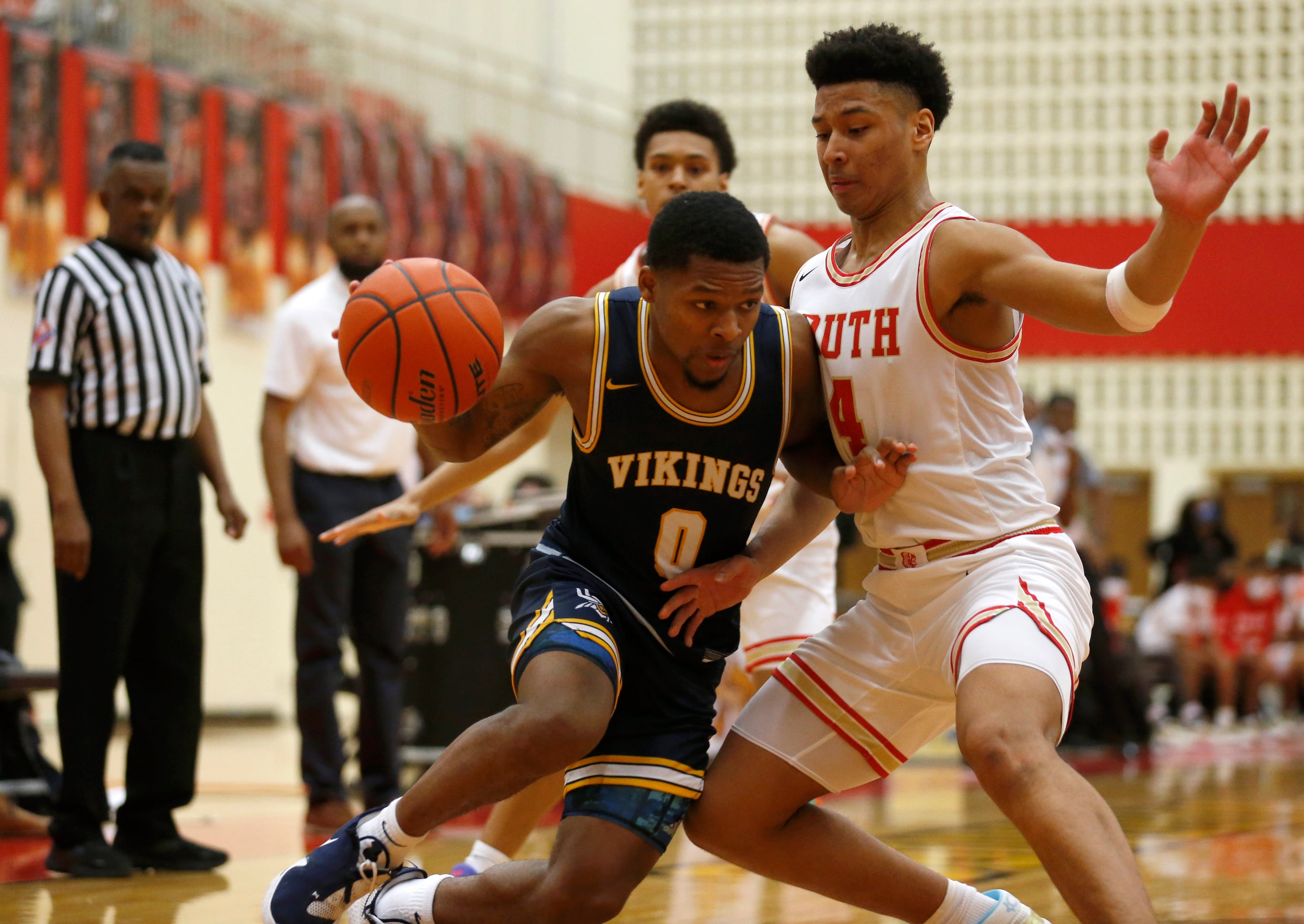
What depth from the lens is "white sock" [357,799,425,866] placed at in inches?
121

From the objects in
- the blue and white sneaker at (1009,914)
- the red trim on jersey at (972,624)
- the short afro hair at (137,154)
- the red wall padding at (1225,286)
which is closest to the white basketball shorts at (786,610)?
the blue and white sneaker at (1009,914)

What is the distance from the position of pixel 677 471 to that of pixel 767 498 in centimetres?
133

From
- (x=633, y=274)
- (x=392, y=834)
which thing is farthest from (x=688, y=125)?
(x=392, y=834)

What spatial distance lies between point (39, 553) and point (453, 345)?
8580 millimetres

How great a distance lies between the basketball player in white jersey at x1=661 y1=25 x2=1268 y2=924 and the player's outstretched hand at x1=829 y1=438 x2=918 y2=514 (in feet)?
0.21

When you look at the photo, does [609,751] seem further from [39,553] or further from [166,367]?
[39,553]

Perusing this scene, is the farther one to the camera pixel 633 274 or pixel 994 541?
pixel 633 274

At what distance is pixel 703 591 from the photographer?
3.20 m

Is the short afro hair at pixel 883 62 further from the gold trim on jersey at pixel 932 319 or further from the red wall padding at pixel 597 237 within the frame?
the red wall padding at pixel 597 237

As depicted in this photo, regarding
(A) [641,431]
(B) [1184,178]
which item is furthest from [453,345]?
(B) [1184,178]

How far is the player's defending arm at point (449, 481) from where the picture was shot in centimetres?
388

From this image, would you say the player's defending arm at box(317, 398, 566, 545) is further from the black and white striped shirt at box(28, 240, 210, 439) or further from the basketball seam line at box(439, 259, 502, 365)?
the black and white striped shirt at box(28, 240, 210, 439)

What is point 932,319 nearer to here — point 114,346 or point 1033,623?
point 1033,623

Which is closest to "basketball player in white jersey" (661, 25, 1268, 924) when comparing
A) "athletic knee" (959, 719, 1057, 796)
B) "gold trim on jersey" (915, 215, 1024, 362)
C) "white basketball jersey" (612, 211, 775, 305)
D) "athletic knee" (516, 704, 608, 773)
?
"gold trim on jersey" (915, 215, 1024, 362)
